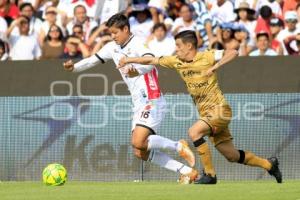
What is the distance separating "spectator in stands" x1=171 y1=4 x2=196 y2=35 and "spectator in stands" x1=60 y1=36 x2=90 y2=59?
1.91m

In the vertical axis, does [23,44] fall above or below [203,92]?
above

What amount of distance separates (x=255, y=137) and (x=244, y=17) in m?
3.34

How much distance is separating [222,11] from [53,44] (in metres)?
3.68

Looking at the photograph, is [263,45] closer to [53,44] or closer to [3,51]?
[53,44]

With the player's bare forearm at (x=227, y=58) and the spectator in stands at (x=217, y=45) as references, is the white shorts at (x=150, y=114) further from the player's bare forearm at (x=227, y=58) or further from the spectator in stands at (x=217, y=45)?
the spectator in stands at (x=217, y=45)

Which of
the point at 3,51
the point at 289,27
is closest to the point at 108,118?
the point at 3,51

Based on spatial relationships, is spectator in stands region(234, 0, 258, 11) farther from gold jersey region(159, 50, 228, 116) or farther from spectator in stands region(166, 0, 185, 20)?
gold jersey region(159, 50, 228, 116)

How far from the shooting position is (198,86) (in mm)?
13711

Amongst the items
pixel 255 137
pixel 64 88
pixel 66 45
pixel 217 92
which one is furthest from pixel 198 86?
pixel 66 45

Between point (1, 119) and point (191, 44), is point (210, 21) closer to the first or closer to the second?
point (1, 119)

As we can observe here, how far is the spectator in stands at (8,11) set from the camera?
858 inches

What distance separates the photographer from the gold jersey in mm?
13680

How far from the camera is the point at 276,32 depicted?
19.7 m

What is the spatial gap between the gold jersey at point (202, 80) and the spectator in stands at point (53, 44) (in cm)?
696
